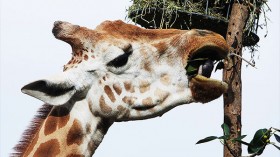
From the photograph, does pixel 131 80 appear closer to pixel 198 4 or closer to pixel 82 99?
pixel 82 99

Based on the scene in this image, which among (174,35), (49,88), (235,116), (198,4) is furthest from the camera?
(198,4)

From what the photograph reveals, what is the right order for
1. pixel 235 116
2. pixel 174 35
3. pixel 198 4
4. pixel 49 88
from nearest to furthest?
pixel 49 88, pixel 174 35, pixel 235 116, pixel 198 4

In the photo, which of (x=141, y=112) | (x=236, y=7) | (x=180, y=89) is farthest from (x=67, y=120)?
(x=236, y=7)

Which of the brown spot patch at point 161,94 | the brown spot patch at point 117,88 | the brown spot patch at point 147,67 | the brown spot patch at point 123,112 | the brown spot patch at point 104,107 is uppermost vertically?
the brown spot patch at point 147,67

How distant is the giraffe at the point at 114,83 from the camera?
14.4 feet

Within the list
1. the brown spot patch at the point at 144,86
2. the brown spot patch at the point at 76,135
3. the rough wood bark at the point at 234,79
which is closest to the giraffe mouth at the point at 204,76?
the brown spot patch at the point at 144,86

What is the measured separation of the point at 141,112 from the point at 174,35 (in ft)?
1.88

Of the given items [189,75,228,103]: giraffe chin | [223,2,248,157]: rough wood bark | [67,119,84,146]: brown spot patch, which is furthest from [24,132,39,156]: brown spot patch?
[223,2,248,157]: rough wood bark

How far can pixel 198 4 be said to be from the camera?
286 inches

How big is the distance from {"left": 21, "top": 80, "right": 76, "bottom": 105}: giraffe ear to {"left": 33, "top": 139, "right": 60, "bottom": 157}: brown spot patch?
10.2 inches

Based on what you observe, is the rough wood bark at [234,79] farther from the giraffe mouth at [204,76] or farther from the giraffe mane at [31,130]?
the giraffe mane at [31,130]

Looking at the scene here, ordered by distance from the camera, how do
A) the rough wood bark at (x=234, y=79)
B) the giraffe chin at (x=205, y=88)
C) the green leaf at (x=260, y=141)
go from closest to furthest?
the green leaf at (x=260, y=141)
the giraffe chin at (x=205, y=88)
the rough wood bark at (x=234, y=79)

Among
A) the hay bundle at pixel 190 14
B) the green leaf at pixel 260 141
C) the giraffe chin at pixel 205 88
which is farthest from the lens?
the hay bundle at pixel 190 14

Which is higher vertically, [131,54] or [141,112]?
[131,54]
